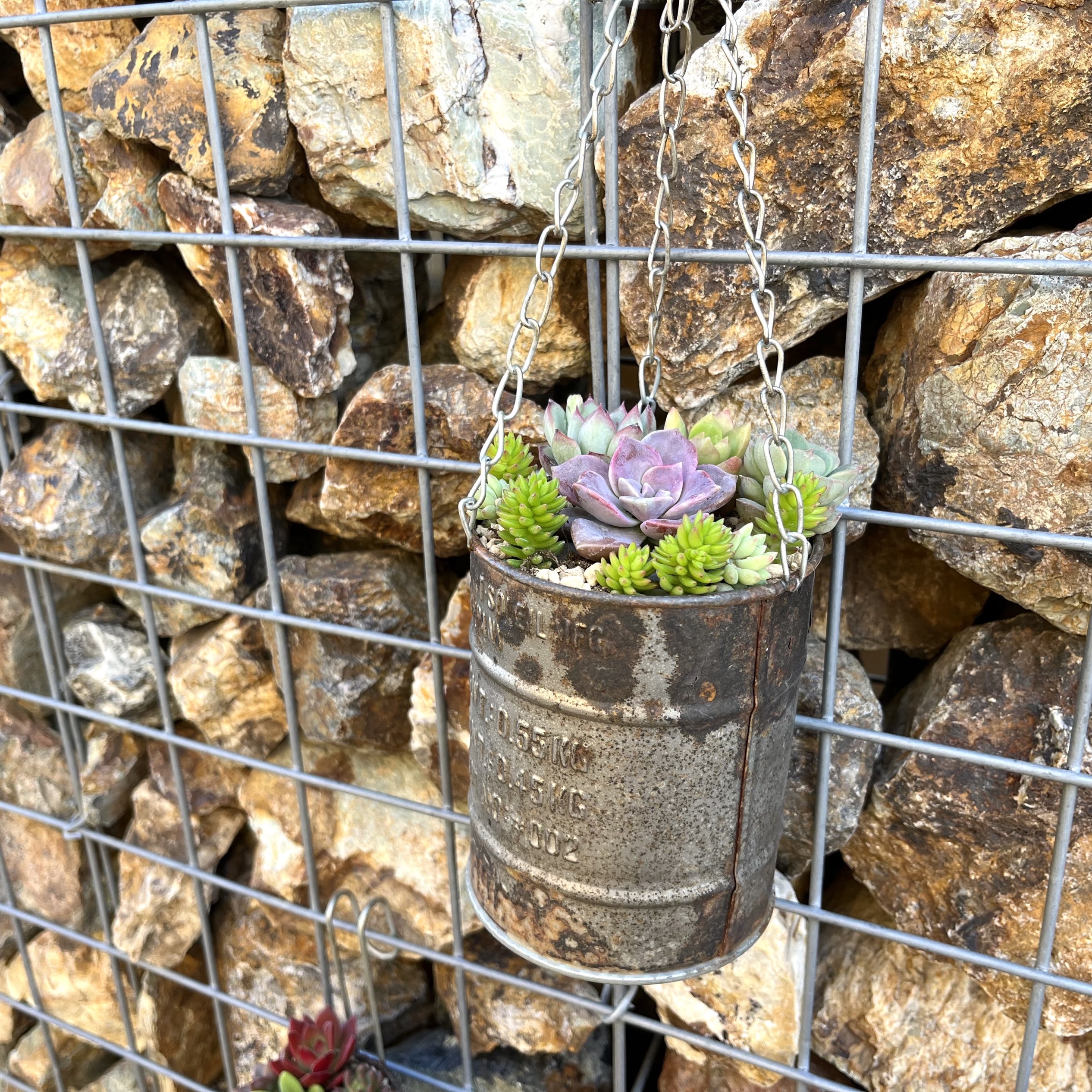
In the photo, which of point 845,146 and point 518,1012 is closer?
point 845,146

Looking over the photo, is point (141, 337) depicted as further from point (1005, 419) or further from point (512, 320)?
point (1005, 419)

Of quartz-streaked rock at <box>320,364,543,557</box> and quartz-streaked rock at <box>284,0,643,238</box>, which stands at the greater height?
quartz-streaked rock at <box>284,0,643,238</box>

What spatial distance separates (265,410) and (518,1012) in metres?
0.89

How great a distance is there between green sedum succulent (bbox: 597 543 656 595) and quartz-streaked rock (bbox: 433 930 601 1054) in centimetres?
80

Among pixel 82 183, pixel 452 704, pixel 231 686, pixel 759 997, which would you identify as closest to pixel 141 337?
pixel 82 183

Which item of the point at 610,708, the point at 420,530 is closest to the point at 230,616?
the point at 420,530

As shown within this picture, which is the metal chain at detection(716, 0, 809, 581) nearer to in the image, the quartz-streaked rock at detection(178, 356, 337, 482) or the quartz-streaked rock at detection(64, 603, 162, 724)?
the quartz-streaked rock at detection(178, 356, 337, 482)

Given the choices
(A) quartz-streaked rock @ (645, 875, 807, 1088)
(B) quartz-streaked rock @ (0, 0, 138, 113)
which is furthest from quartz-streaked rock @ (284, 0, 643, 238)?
(A) quartz-streaked rock @ (645, 875, 807, 1088)

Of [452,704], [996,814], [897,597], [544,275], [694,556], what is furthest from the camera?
[452,704]

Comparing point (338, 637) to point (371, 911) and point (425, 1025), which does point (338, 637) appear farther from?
point (425, 1025)

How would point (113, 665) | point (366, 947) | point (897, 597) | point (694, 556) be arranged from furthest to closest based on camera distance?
1. point (113, 665)
2. point (366, 947)
3. point (897, 597)
4. point (694, 556)

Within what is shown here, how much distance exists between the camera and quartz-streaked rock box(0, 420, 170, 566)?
1.40m

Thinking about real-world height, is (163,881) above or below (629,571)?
below

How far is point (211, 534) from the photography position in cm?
132
